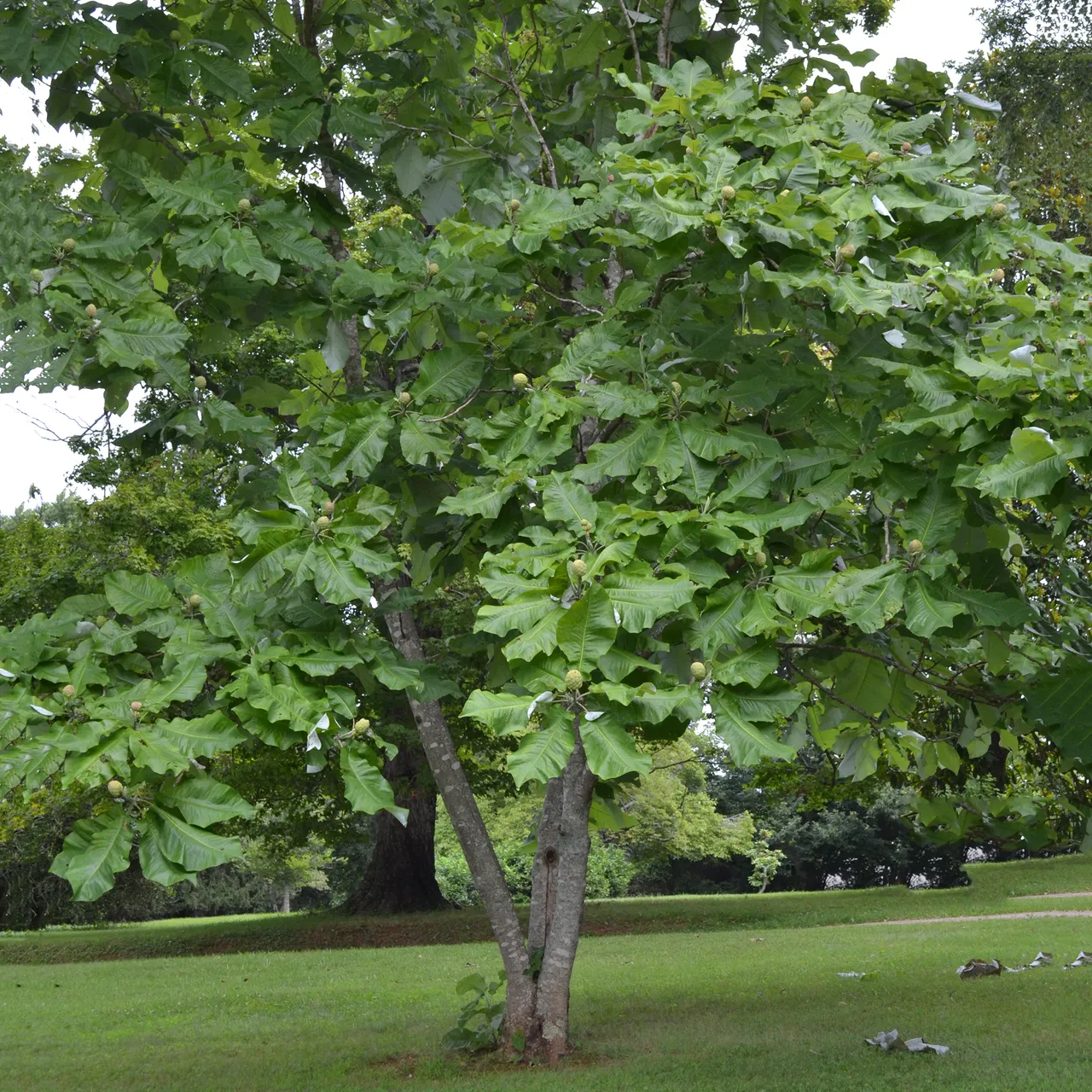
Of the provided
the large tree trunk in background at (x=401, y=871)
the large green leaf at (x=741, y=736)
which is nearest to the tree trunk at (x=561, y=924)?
the large green leaf at (x=741, y=736)

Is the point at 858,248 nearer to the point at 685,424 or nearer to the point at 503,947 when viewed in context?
the point at 685,424

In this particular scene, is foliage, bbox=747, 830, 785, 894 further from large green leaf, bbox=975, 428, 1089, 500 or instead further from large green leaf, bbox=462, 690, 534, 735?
large green leaf, bbox=462, 690, 534, 735

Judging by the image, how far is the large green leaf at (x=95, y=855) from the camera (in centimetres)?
302

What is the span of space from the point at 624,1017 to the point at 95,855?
234 inches

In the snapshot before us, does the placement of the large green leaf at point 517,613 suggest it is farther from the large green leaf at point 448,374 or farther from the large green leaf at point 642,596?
the large green leaf at point 448,374

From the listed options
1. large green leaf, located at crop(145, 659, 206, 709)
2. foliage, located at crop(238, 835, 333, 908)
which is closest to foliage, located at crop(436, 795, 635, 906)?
foliage, located at crop(238, 835, 333, 908)

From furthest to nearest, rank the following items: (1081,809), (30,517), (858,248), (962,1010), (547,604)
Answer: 1. (30,517)
2. (962,1010)
3. (1081,809)
4. (858,248)
5. (547,604)

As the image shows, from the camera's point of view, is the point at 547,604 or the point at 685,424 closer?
the point at 547,604

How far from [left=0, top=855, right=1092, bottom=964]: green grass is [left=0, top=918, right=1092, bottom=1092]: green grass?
3.28 m

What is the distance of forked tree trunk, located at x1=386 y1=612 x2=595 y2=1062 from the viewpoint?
20.5 feet

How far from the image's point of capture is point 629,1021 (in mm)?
7957

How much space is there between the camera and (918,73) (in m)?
4.93

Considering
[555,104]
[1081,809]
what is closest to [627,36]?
[555,104]

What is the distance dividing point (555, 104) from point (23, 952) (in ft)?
58.4
